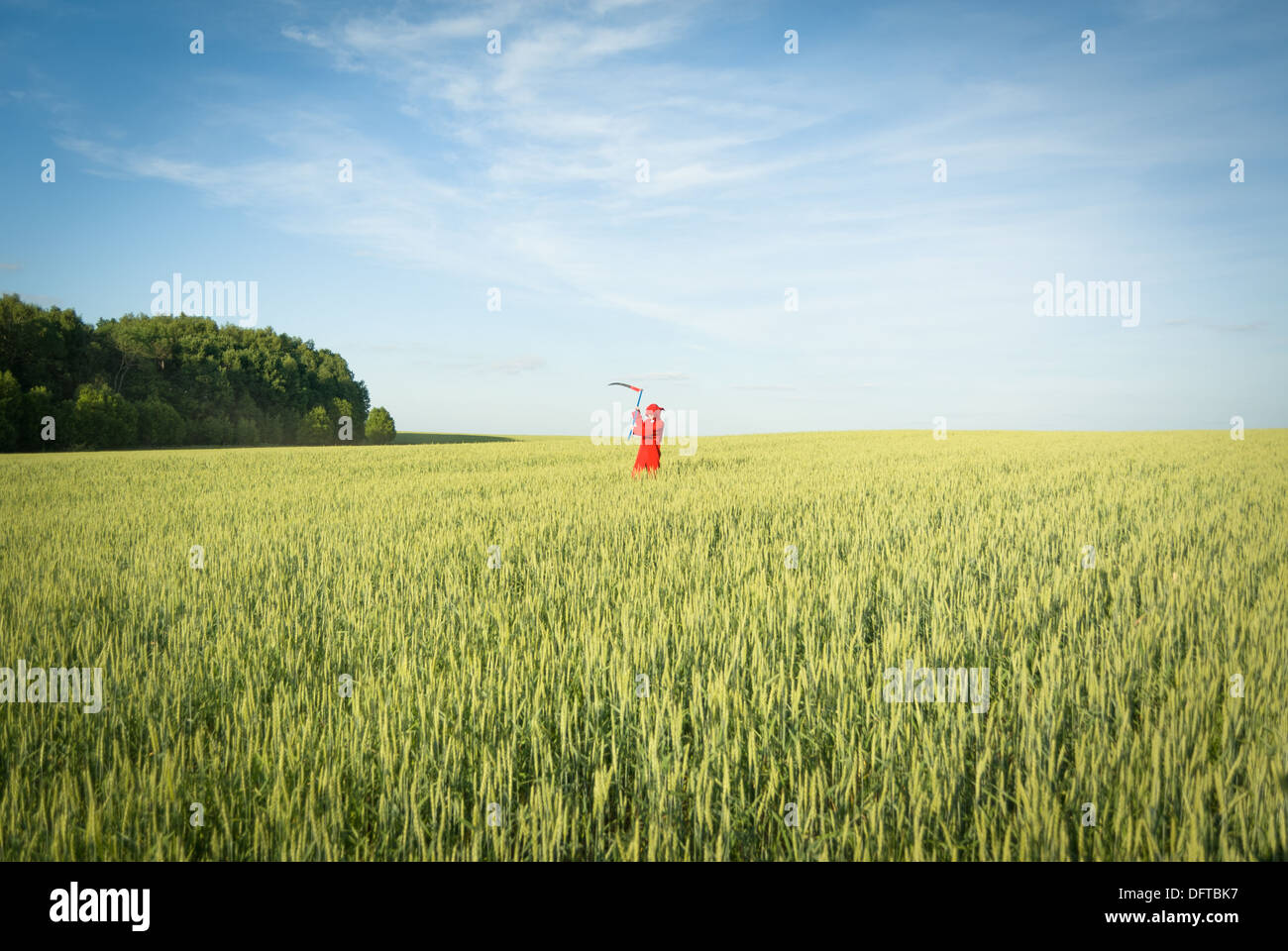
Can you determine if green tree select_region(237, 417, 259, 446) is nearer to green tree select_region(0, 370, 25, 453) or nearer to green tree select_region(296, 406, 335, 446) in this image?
green tree select_region(296, 406, 335, 446)

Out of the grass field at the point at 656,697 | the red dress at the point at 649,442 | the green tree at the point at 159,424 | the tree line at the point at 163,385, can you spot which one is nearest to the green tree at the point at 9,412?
the tree line at the point at 163,385

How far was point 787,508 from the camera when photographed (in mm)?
9023

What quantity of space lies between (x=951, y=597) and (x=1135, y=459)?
18.2m

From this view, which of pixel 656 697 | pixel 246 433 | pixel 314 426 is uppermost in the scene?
pixel 314 426

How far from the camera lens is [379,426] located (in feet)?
219

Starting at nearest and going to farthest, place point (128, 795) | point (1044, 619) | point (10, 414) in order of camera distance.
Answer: point (128, 795) < point (1044, 619) < point (10, 414)

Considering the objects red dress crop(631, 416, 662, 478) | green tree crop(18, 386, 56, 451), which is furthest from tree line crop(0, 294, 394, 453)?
red dress crop(631, 416, 662, 478)

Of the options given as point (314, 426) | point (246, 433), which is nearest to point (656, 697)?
point (246, 433)

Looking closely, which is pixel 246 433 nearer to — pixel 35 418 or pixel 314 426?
pixel 314 426

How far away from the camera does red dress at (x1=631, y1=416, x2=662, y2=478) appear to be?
11984mm

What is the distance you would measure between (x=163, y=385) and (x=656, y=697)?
209 feet

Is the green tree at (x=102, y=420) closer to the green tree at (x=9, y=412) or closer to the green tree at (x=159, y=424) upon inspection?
the green tree at (x=159, y=424)
